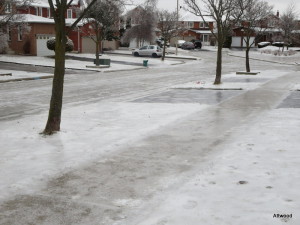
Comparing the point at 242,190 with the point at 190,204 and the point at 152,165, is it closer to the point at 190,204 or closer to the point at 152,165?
the point at 190,204

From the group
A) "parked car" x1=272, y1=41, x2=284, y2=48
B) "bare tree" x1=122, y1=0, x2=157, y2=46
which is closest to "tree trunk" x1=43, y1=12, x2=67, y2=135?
"bare tree" x1=122, y1=0, x2=157, y2=46

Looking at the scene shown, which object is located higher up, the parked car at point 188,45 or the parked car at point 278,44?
the parked car at point 278,44

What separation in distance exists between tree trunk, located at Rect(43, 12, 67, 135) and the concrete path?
2.40 meters

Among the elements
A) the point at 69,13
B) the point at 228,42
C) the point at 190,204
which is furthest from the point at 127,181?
the point at 228,42

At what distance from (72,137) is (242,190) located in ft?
16.7

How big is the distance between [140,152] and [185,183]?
220cm

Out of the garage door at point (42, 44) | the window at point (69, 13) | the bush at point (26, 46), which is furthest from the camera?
the window at point (69, 13)

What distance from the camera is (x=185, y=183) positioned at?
21.8 ft

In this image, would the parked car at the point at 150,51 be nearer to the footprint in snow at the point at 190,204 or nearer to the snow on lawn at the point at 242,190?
the snow on lawn at the point at 242,190

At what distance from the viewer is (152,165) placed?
25.4 ft

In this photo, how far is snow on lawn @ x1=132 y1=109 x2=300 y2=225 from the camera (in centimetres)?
528

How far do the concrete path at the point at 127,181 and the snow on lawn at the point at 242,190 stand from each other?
0.26 metres

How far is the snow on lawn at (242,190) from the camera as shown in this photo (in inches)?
208

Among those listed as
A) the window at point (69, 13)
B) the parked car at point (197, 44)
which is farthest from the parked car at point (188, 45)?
the window at point (69, 13)
